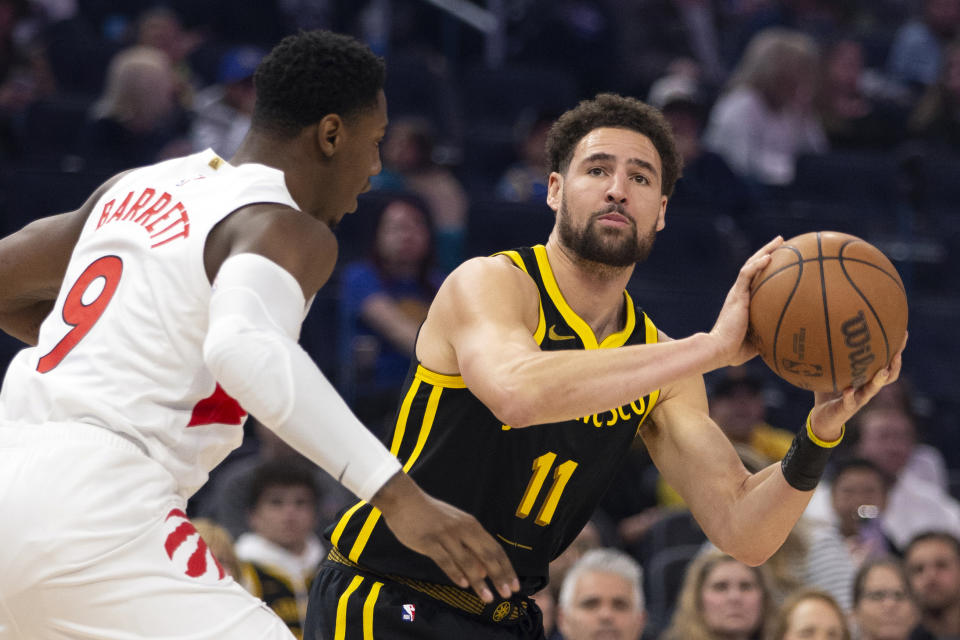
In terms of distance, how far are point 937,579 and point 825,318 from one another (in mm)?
3725

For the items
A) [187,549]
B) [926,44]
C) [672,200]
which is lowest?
[187,549]

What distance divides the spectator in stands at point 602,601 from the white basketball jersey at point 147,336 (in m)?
2.99

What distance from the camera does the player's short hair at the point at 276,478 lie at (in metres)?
6.42

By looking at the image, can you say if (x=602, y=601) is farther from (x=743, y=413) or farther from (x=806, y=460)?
(x=806, y=460)

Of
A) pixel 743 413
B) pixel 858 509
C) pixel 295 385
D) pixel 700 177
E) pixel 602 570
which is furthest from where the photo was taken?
pixel 700 177

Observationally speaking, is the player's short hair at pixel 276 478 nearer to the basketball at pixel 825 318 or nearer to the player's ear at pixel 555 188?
the player's ear at pixel 555 188

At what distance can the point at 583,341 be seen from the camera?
12.4 feet

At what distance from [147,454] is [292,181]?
75 centimetres

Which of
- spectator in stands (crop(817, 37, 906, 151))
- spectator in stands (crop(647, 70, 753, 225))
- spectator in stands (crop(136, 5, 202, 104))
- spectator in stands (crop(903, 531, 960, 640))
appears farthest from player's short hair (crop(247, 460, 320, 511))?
spectator in stands (crop(817, 37, 906, 151))

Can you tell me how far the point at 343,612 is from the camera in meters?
3.71

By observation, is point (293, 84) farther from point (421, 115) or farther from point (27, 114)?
point (421, 115)

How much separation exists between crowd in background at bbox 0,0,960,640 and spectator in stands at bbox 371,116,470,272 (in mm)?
18

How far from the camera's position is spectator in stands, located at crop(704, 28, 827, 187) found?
32.9 feet

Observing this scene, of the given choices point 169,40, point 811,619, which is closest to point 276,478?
point 811,619
